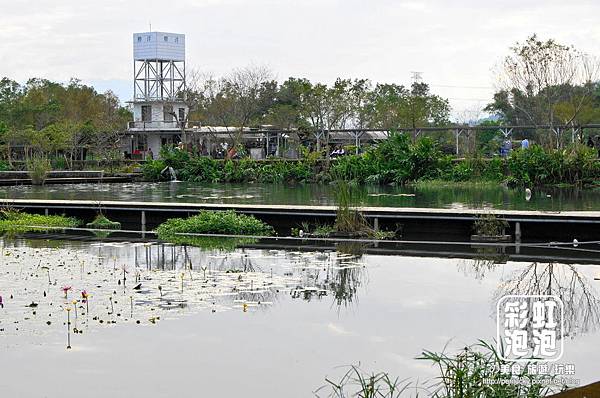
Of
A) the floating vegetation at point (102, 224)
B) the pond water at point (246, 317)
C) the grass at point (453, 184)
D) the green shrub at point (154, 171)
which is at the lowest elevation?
the pond water at point (246, 317)

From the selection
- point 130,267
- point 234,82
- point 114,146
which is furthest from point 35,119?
point 130,267

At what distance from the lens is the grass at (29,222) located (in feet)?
53.2

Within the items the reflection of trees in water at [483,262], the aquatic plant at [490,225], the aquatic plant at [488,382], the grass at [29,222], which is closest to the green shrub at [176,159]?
the grass at [29,222]

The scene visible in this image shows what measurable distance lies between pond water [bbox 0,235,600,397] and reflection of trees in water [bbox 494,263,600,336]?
2 centimetres

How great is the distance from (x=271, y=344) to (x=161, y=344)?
873 mm

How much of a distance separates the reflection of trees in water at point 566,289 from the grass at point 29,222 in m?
8.85

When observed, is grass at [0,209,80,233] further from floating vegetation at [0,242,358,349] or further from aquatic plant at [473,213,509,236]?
aquatic plant at [473,213,509,236]

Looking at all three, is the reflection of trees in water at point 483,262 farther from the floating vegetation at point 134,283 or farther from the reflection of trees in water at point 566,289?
the floating vegetation at point 134,283

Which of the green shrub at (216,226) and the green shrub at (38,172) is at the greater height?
the green shrub at (38,172)

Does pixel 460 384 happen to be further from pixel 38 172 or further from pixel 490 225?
pixel 38 172

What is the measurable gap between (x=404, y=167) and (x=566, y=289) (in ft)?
73.6

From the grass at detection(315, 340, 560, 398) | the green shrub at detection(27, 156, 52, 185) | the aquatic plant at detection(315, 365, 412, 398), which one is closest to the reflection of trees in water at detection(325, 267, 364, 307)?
the grass at detection(315, 340, 560, 398)

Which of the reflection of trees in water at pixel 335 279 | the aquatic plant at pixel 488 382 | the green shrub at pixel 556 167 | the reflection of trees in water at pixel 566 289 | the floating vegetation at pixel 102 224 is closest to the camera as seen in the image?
the aquatic plant at pixel 488 382

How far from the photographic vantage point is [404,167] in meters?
31.9
